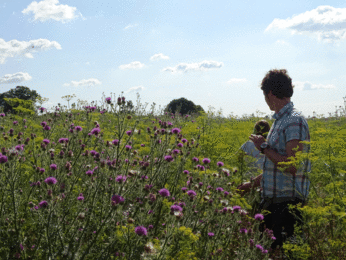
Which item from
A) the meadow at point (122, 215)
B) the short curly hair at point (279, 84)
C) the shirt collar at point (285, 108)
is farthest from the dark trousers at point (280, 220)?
the short curly hair at point (279, 84)

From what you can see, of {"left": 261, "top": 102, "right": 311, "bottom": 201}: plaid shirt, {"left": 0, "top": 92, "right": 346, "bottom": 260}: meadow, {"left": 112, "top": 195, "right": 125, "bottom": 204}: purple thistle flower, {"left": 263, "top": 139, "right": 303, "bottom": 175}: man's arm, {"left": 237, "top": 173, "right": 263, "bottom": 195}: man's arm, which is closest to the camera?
{"left": 112, "top": 195, "right": 125, "bottom": 204}: purple thistle flower

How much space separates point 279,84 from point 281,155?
0.90 metres

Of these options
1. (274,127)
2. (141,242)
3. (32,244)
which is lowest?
(32,244)

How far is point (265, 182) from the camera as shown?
3701 millimetres

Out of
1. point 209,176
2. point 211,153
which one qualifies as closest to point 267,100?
point 209,176

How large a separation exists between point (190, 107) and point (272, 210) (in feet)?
106

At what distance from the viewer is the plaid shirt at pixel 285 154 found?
3342mm

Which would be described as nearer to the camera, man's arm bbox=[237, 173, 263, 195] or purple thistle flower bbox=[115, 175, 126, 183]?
purple thistle flower bbox=[115, 175, 126, 183]

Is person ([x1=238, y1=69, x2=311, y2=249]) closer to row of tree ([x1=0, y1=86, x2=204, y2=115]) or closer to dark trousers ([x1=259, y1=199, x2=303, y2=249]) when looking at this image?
dark trousers ([x1=259, y1=199, x2=303, y2=249])

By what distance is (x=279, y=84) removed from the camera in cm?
365

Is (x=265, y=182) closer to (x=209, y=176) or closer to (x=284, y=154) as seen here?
(x=284, y=154)

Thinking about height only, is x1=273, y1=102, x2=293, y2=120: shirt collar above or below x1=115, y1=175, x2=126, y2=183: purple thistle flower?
above

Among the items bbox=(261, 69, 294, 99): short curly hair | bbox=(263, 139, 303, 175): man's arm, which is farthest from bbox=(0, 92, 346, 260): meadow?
bbox=(261, 69, 294, 99): short curly hair

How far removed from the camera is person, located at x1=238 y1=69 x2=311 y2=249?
337cm
